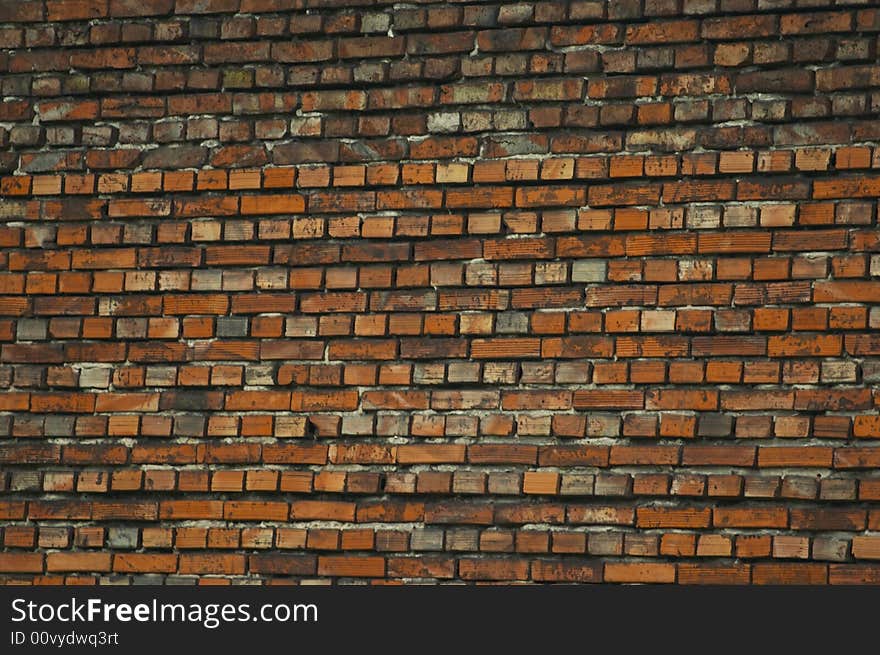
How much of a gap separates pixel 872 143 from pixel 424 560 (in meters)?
1.71

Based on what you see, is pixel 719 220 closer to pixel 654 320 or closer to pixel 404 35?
pixel 654 320

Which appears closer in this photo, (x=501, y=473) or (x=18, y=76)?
(x=501, y=473)

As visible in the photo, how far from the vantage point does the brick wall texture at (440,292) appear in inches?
149

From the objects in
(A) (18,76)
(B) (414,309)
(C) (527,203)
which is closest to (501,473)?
(B) (414,309)

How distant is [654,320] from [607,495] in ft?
1.66

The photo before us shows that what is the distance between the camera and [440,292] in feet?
13.1

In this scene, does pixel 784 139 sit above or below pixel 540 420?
above

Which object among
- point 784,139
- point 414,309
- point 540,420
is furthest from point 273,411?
point 784,139

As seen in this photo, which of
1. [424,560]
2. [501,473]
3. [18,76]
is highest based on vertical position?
[18,76]

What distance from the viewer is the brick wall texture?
12.5ft

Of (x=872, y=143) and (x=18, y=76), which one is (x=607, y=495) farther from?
(x=18, y=76)

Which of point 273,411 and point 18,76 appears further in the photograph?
point 18,76

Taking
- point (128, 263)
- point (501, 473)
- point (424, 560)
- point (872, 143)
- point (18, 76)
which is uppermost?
point (18, 76)

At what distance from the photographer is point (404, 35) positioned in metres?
4.11
